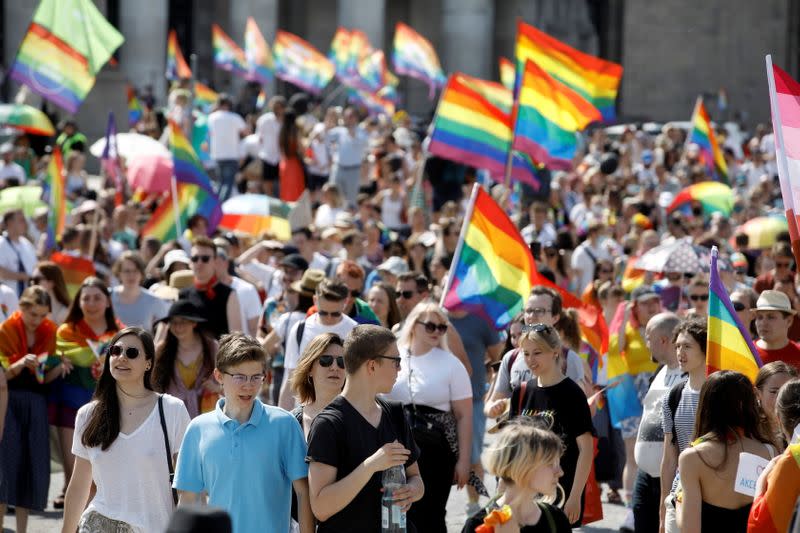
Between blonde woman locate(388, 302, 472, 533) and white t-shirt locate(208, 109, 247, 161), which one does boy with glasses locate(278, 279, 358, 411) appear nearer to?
blonde woman locate(388, 302, 472, 533)

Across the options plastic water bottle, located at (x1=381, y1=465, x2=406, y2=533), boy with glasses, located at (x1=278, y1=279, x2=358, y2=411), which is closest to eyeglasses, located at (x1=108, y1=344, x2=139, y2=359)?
plastic water bottle, located at (x1=381, y1=465, x2=406, y2=533)

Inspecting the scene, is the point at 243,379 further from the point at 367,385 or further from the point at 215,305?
the point at 215,305

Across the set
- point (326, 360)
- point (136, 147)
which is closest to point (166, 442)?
point (326, 360)

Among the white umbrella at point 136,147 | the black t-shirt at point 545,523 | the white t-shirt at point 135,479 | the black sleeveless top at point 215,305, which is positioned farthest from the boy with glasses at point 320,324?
the white umbrella at point 136,147

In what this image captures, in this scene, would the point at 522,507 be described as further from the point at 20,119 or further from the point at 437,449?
the point at 20,119

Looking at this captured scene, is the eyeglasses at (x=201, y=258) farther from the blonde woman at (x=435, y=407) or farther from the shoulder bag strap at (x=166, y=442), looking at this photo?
the shoulder bag strap at (x=166, y=442)

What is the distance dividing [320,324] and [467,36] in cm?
3307

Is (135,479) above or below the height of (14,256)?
below

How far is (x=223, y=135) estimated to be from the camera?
68.3 feet

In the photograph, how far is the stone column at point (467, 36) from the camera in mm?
40812

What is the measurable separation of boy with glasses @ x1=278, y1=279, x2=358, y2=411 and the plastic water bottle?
2.64 m

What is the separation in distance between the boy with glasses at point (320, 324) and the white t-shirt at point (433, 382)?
46 cm

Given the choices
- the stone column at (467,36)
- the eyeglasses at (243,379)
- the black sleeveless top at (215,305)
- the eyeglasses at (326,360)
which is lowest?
the eyeglasses at (243,379)

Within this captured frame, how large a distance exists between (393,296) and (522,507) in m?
5.21
